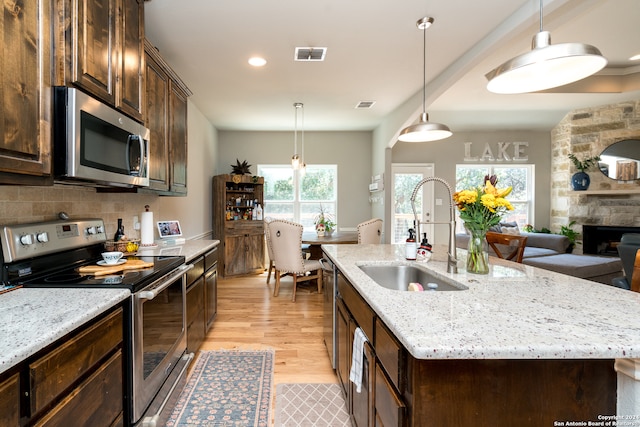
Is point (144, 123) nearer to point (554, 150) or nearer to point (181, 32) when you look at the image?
point (181, 32)

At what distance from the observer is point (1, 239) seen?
1.32 meters

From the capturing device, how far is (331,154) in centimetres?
627

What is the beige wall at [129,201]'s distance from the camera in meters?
1.56

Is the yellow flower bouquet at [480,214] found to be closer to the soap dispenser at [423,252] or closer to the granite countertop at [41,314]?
the soap dispenser at [423,252]

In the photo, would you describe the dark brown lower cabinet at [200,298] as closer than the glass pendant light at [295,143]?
Yes

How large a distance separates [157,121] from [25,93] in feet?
4.37

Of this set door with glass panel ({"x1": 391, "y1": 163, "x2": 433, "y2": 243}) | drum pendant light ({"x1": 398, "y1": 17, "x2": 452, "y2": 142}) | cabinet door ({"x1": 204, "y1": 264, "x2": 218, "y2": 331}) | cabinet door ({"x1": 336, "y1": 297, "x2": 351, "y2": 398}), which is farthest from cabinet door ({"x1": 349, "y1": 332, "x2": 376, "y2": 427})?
door with glass panel ({"x1": 391, "y1": 163, "x2": 433, "y2": 243})

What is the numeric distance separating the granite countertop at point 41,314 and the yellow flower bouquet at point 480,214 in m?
1.61

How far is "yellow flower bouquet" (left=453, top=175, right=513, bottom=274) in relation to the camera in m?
1.54

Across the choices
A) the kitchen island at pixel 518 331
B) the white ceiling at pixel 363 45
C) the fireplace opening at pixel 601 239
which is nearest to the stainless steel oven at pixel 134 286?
the kitchen island at pixel 518 331

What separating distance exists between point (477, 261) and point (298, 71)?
272 cm

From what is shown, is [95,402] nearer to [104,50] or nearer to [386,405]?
[386,405]

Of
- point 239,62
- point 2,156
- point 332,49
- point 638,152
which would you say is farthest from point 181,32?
point 638,152

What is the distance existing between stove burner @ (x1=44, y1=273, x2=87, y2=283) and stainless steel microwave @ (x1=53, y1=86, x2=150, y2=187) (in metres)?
0.44
